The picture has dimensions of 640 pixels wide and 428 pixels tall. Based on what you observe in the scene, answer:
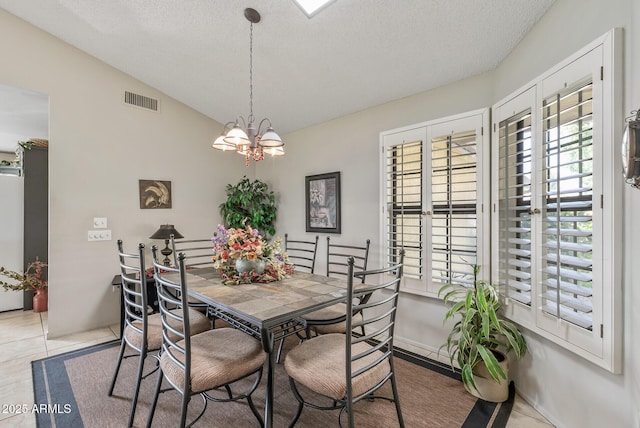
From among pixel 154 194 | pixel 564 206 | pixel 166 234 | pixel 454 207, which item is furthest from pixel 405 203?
pixel 154 194

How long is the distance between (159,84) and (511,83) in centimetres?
377

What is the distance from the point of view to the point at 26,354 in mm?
2766

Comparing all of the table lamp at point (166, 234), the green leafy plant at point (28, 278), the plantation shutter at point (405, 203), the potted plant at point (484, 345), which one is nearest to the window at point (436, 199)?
the plantation shutter at point (405, 203)

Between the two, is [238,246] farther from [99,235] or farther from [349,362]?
[99,235]

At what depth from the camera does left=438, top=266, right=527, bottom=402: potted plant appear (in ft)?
6.54

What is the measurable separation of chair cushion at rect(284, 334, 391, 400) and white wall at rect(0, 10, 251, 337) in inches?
116

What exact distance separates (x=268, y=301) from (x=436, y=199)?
5.96 feet

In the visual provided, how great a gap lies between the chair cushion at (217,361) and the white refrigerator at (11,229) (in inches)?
150

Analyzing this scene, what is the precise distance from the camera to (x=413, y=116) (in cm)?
297

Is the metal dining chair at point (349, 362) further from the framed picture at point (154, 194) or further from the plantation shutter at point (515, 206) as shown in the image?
the framed picture at point (154, 194)

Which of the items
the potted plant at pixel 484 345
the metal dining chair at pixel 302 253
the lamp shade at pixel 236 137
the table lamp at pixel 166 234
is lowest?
the potted plant at pixel 484 345

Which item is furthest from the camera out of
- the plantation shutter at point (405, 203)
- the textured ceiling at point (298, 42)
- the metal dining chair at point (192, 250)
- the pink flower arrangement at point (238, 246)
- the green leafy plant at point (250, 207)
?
the green leafy plant at point (250, 207)

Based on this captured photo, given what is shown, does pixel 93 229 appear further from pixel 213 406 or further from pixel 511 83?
pixel 511 83

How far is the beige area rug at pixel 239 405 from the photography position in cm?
187
